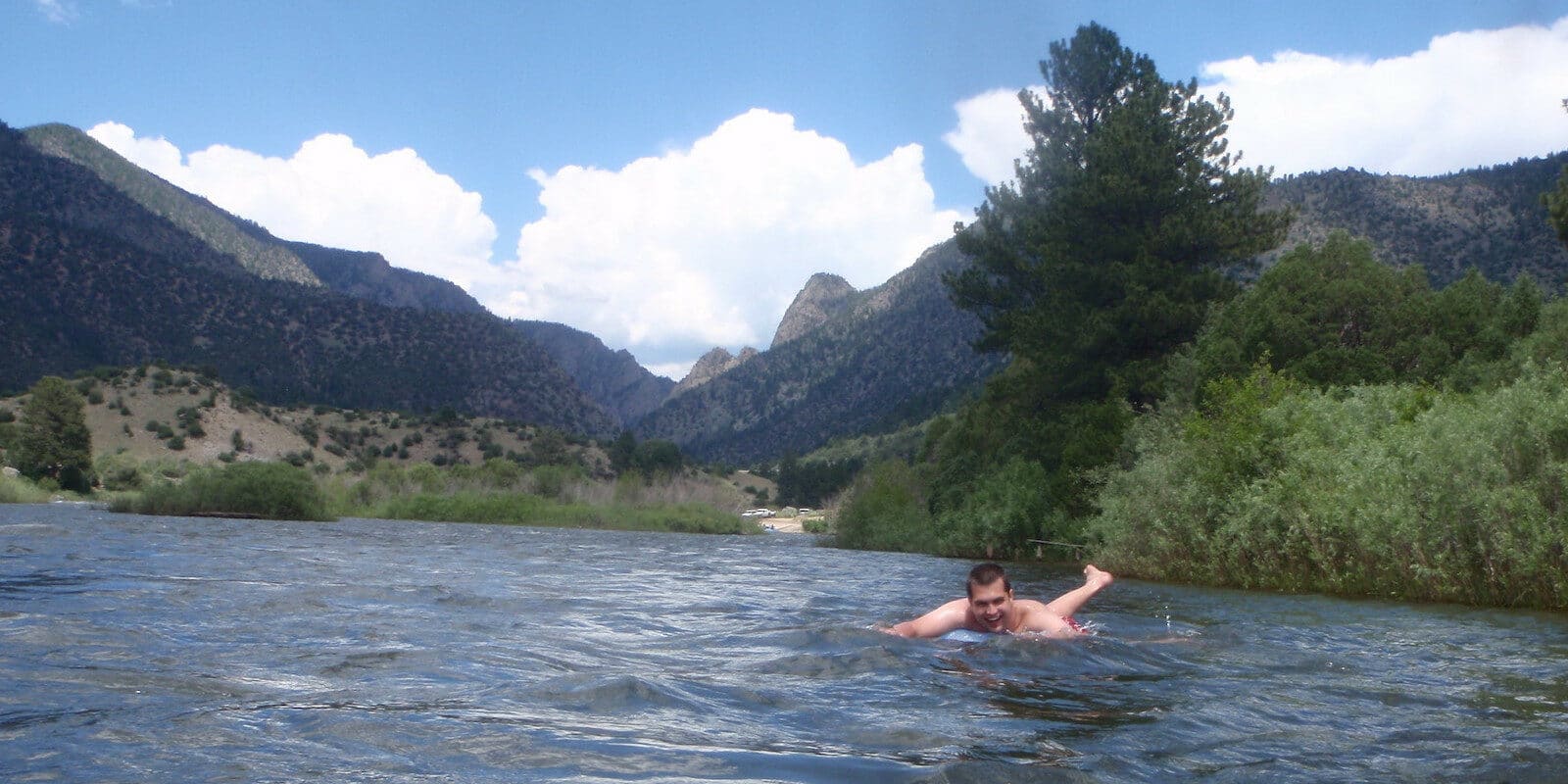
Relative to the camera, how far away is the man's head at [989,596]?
10.3 m

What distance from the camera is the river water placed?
17.5 ft

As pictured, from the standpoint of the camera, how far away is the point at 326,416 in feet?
286

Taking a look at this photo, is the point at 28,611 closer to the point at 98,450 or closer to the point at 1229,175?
the point at 1229,175

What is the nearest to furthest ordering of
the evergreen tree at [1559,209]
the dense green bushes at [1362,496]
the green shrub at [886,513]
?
1. the dense green bushes at [1362,496]
2. the evergreen tree at [1559,209]
3. the green shrub at [886,513]

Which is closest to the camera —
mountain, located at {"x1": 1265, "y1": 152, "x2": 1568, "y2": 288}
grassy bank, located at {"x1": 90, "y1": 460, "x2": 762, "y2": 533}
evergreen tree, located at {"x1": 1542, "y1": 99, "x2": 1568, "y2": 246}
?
evergreen tree, located at {"x1": 1542, "y1": 99, "x2": 1568, "y2": 246}

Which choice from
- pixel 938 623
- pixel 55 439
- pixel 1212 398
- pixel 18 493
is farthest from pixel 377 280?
pixel 938 623

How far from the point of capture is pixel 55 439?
59.6m

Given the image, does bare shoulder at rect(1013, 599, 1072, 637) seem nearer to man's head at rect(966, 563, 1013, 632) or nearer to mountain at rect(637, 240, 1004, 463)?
man's head at rect(966, 563, 1013, 632)

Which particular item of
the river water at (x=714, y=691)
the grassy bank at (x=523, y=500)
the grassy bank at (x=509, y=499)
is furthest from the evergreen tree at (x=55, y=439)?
the river water at (x=714, y=691)

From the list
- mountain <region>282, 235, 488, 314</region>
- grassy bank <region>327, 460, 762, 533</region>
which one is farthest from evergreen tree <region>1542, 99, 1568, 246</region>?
mountain <region>282, 235, 488, 314</region>

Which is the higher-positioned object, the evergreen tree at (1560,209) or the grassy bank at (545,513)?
the evergreen tree at (1560,209)

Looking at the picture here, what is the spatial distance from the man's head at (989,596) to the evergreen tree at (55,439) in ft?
200

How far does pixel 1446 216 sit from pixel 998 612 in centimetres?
7839

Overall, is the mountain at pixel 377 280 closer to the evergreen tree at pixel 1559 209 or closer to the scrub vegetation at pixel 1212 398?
the scrub vegetation at pixel 1212 398
